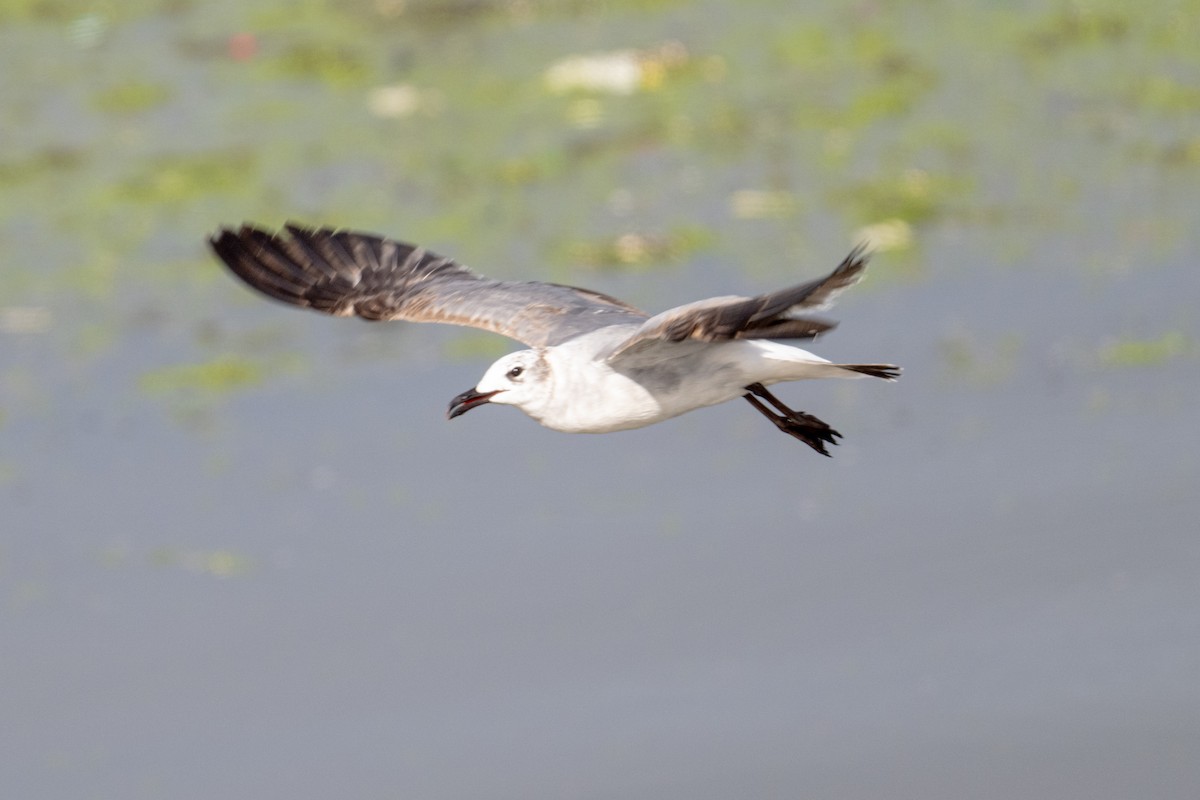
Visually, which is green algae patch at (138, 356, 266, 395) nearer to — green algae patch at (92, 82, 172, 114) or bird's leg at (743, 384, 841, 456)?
green algae patch at (92, 82, 172, 114)

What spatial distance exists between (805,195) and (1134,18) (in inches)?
192

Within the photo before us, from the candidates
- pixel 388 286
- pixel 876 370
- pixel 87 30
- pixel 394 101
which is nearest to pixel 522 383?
pixel 876 370

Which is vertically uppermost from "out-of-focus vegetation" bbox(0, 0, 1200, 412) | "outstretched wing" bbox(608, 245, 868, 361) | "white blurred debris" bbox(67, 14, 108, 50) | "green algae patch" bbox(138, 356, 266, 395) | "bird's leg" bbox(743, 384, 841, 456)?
"white blurred debris" bbox(67, 14, 108, 50)

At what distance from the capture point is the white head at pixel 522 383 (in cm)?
856

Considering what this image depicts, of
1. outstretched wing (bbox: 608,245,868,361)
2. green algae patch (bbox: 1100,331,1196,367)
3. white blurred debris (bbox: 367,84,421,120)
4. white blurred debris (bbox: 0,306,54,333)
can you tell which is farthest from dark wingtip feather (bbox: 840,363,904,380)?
white blurred debris (bbox: 367,84,421,120)

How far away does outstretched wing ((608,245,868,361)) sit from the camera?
7250 millimetres

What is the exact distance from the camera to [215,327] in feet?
56.4

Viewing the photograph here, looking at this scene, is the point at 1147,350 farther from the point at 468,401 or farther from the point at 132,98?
the point at 132,98

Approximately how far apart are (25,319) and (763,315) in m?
11.5

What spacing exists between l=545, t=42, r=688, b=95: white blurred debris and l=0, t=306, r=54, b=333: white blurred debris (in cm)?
561

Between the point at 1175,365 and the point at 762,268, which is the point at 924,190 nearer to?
the point at 762,268

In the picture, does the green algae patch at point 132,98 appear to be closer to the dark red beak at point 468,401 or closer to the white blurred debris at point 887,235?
the white blurred debris at point 887,235

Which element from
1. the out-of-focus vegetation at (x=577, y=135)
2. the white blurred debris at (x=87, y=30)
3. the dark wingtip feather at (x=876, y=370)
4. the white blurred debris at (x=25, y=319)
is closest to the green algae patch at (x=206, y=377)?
the out-of-focus vegetation at (x=577, y=135)

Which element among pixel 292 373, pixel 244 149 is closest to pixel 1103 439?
pixel 292 373
